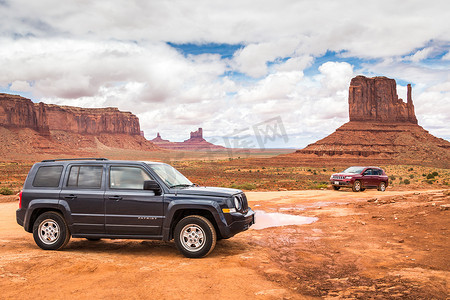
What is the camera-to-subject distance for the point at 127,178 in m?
7.12

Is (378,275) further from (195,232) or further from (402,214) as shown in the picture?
(402,214)

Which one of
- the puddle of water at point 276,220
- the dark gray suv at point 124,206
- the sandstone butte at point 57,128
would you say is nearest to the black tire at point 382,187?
the puddle of water at point 276,220

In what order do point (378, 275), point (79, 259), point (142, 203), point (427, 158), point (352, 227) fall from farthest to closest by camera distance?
point (427, 158), point (352, 227), point (142, 203), point (79, 259), point (378, 275)

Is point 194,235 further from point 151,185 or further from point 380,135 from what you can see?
point 380,135

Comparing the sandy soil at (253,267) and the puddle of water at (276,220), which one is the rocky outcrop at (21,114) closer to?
the puddle of water at (276,220)

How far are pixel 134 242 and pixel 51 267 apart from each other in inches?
97.8

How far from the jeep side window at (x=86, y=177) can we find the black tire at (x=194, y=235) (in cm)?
193

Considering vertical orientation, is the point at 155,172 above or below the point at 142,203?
above

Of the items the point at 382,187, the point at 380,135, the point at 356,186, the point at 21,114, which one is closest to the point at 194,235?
the point at 356,186

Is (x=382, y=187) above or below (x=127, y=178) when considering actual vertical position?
below

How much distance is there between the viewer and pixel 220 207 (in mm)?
6660

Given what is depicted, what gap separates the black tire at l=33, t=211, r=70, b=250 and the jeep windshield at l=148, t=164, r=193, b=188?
214 cm

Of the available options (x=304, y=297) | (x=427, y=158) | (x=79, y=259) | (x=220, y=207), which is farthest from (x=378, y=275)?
(x=427, y=158)

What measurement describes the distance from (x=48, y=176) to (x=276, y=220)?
279 inches
